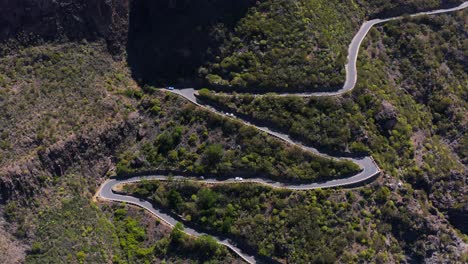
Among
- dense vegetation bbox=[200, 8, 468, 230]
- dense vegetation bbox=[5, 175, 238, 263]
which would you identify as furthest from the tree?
dense vegetation bbox=[5, 175, 238, 263]

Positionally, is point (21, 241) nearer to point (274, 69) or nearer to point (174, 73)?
point (174, 73)

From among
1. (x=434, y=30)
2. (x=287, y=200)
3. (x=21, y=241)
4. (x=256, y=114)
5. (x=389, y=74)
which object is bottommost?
(x=21, y=241)

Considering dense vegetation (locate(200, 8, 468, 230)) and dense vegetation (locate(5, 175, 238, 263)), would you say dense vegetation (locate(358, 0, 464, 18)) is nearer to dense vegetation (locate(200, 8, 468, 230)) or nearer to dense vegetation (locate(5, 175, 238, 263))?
dense vegetation (locate(200, 8, 468, 230))

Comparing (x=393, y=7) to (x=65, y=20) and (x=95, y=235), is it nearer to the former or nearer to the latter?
(x=65, y=20)

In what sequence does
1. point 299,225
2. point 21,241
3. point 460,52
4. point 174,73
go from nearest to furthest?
point 21,241 < point 299,225 < point 174,73 < point 460,52

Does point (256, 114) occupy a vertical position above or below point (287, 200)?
above

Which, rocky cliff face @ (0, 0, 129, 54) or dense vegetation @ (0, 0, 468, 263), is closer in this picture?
dense vegetation @ (0, 0, 468, 263)

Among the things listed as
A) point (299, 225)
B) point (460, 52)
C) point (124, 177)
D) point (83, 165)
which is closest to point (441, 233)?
point (299, 225)
